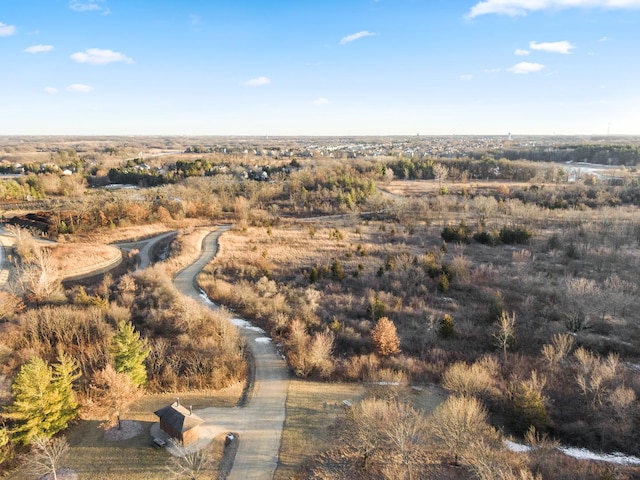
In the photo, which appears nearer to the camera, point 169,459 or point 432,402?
point 169,459

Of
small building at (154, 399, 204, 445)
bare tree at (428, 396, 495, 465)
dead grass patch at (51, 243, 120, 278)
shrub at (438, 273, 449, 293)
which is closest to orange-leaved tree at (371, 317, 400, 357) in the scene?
bare tree at (428, 396, 495, 465)

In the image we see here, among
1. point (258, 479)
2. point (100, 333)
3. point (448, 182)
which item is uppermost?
point (448, 182)

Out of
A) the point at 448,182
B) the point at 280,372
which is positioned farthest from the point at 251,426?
the point at 448,182

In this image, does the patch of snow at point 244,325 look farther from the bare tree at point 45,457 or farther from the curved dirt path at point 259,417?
the bare tree at point 45,457

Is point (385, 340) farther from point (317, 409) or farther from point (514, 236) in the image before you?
point (514, 236)

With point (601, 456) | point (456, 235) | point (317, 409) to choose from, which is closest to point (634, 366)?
point (601, 456)

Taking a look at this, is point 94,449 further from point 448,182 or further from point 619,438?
point 448,182
